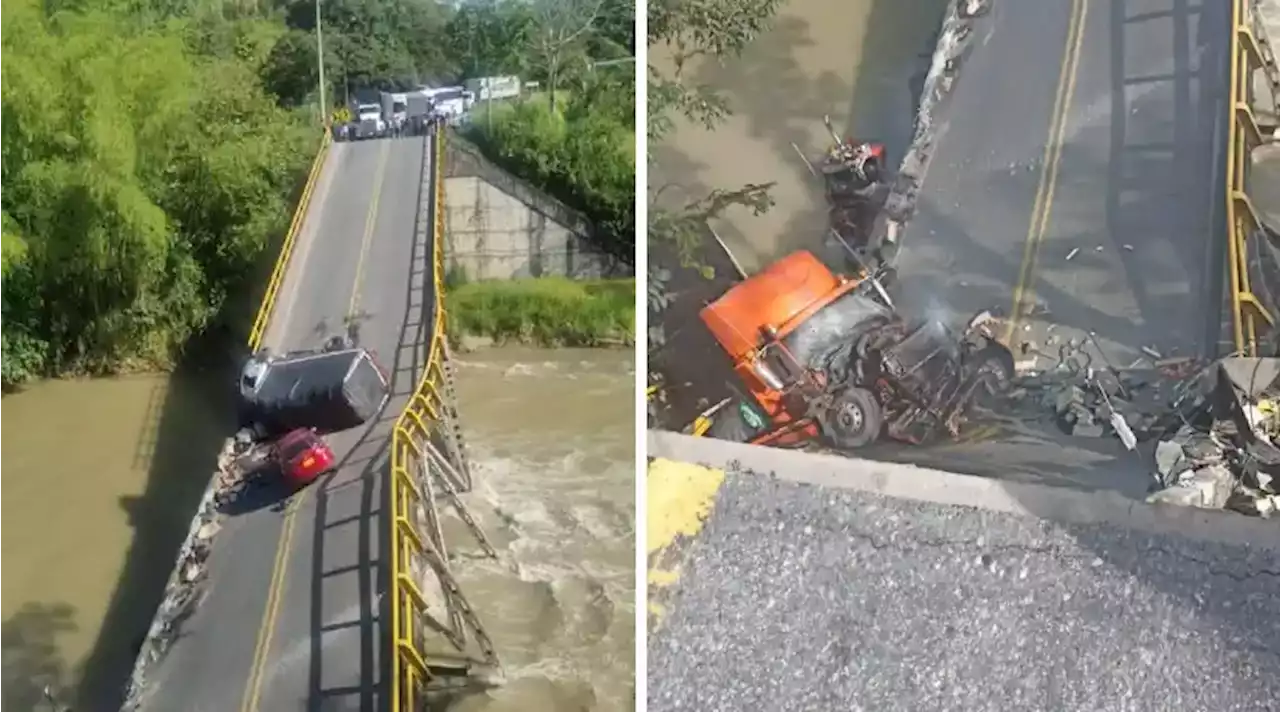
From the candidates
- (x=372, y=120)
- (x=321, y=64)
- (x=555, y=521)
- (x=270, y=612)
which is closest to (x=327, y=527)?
(x=270, y=612)

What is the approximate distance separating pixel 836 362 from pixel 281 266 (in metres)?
1.13

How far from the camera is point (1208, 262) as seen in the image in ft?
6.00

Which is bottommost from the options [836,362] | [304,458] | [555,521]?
[555,521]

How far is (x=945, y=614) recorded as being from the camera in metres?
1.85

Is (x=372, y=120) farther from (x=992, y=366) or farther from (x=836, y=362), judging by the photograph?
(x=992, y=366)

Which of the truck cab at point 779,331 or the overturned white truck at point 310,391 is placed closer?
the truck cab at point 779,331

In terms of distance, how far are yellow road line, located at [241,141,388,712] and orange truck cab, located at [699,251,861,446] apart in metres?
0.78

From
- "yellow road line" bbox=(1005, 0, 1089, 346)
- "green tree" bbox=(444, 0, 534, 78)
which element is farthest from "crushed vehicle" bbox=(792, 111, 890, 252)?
"green tree" bbox=(444, 0, 534, 78)

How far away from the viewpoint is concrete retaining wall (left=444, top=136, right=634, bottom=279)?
2.34 m

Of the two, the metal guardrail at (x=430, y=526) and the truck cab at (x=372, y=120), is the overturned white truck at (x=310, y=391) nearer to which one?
the metal guardrail at (x=430, y=526)

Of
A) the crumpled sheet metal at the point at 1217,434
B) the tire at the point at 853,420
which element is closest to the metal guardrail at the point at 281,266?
the tire at the point at 853,420

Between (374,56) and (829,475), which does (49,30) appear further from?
(829,475)

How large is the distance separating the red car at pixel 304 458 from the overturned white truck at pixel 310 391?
0.02 m

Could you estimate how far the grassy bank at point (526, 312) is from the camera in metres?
2.32
